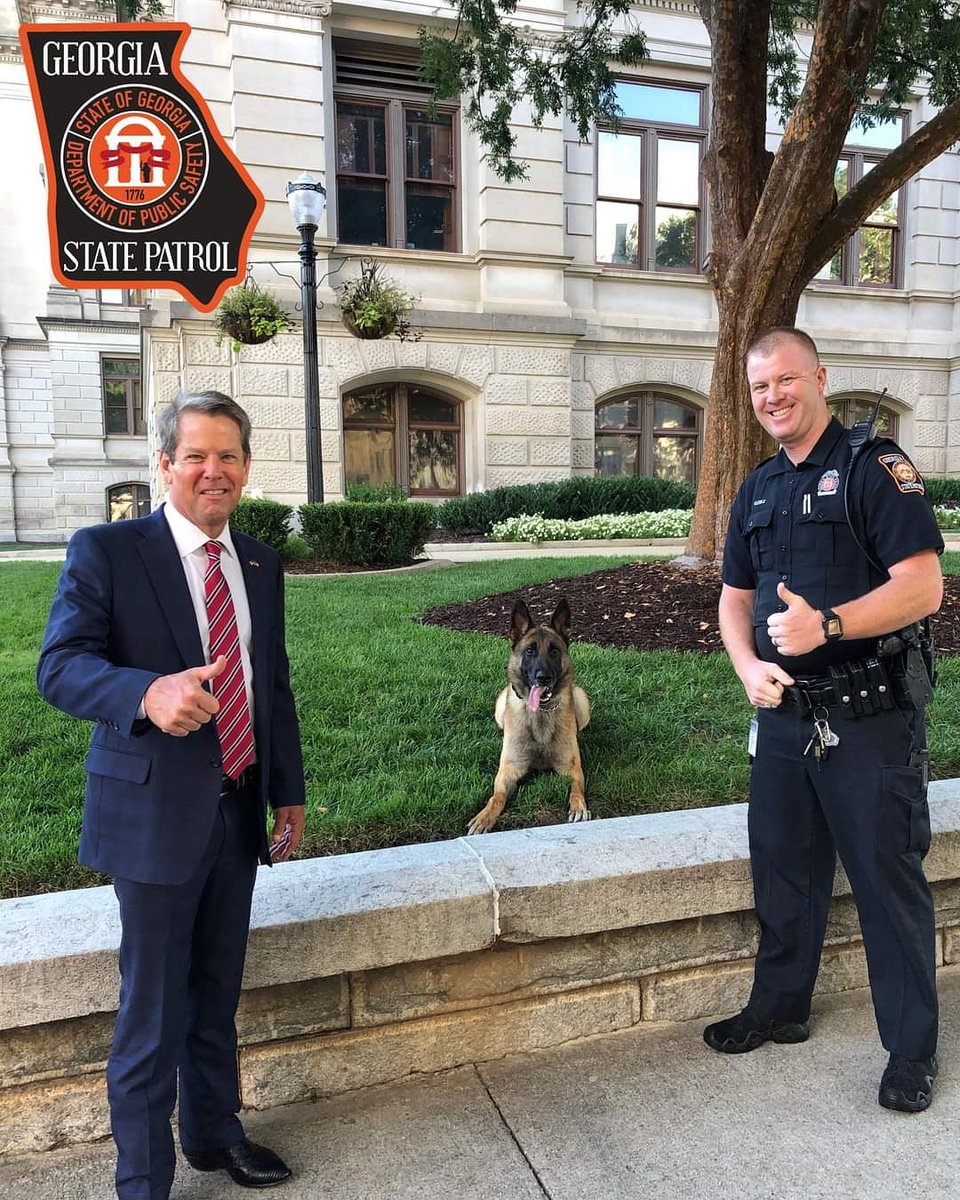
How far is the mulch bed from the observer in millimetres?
6160

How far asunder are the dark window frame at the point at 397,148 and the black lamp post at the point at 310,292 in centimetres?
556

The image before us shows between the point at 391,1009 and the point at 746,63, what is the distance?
7.78 metres

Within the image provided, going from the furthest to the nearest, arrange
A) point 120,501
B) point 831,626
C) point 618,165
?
point 120,501
point 618,165
point 831,626

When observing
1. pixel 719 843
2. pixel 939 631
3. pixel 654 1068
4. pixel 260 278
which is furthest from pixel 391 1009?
pixel 260 278

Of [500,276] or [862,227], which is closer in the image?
[500,276]

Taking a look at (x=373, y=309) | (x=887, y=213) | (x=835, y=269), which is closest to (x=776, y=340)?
(x=373, y=309)

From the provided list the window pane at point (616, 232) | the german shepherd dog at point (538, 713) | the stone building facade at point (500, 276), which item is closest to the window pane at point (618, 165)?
the stone building facade at point (500, 276)

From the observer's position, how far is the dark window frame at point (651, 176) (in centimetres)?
1764

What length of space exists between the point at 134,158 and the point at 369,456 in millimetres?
13162

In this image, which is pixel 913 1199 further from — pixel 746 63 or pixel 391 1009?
pixel 746 63

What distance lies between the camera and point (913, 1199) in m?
2.14

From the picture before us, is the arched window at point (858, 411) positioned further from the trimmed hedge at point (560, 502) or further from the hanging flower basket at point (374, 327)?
the hanging flower basket at point (374, 327)

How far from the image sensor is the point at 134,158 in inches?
146

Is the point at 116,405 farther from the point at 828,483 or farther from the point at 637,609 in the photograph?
the point at 828,483
